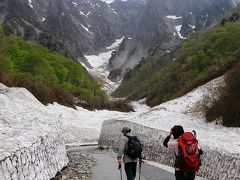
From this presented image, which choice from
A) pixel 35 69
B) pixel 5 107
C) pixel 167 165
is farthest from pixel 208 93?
pixel 35 69

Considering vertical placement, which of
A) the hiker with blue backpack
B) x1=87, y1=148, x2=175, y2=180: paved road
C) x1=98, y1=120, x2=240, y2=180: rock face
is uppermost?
the hiker with blue backpack

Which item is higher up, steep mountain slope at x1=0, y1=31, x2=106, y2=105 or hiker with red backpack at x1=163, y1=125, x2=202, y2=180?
steep mountain slope at x1=0, y1=31, x2=106, y2=105

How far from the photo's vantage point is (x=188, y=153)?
13.0 m

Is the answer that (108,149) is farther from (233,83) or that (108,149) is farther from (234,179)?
(234,179)

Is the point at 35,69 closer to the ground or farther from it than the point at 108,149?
farther from it

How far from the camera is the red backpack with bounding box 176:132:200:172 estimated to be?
42.7 ft

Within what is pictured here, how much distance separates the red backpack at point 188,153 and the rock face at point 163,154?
5.70 metres

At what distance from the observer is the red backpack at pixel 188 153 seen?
42.7 ft

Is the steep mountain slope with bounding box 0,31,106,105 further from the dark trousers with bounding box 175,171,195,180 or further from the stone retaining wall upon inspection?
the dark trousers with bounding box 175,171,195,180

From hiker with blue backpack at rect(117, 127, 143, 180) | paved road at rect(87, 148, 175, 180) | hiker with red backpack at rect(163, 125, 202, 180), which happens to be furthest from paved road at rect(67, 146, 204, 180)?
hiker with red backpack at rect(163, 125, 202, 180)

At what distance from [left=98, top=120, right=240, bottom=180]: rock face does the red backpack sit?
18.7ft

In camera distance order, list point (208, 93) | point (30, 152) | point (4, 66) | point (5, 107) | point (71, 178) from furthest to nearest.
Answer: point (4, 66) < point (208, 93) < point (5, 107) < point (71, 178) < point (30, 152)

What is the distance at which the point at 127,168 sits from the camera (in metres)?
16.2

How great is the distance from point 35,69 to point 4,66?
1948 centimetres
